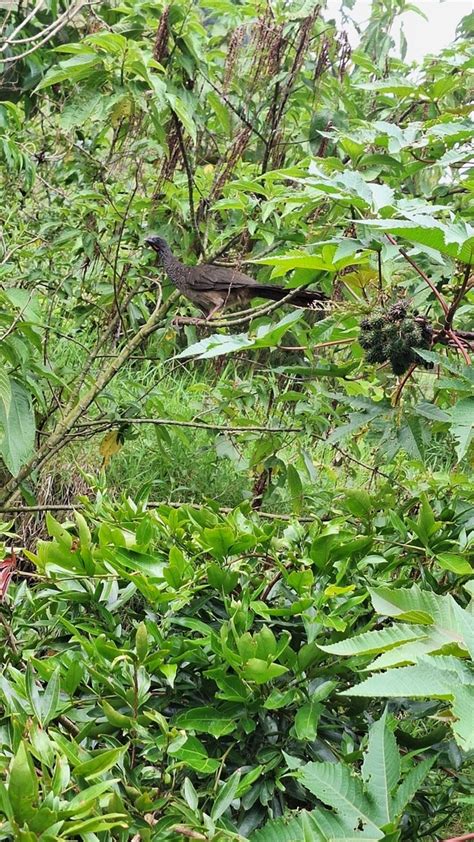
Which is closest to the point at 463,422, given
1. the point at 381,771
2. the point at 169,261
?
the point at 381,771

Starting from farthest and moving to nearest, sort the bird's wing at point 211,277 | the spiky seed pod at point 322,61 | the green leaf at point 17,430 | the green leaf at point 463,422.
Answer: the bird's wing at point 211,277 < the spiky seed pod at point 322,61 < the green leaf at point 17,430 < the green leaf at point 463,422

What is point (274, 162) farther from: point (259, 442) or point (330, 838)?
point (330, 838)

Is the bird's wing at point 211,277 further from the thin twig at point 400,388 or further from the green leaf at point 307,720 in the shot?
the green leaf at point 307,720

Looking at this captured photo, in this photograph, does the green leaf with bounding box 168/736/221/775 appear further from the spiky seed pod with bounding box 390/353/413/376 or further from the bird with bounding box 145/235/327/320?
the bird with bounding box 145/235/327/320

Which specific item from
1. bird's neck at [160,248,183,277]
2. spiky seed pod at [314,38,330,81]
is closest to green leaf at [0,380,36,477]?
bird's neck at [160,248,183,277]

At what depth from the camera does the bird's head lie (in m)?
2.49

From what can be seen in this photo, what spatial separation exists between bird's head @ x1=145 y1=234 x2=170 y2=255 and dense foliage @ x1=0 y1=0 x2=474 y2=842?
0.07 meters

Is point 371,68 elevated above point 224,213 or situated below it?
above

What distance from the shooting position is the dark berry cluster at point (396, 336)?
1174 mm

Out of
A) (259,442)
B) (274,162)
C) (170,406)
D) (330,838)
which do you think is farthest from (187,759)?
(170,406)

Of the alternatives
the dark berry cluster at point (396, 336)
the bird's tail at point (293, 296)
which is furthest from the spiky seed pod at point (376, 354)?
the bird's tail at point (293, 296)

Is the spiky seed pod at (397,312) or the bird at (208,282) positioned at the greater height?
the spiky seed pod at (397,312)

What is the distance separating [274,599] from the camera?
48.1 inches

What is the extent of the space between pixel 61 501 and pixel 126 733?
2.21 meters
